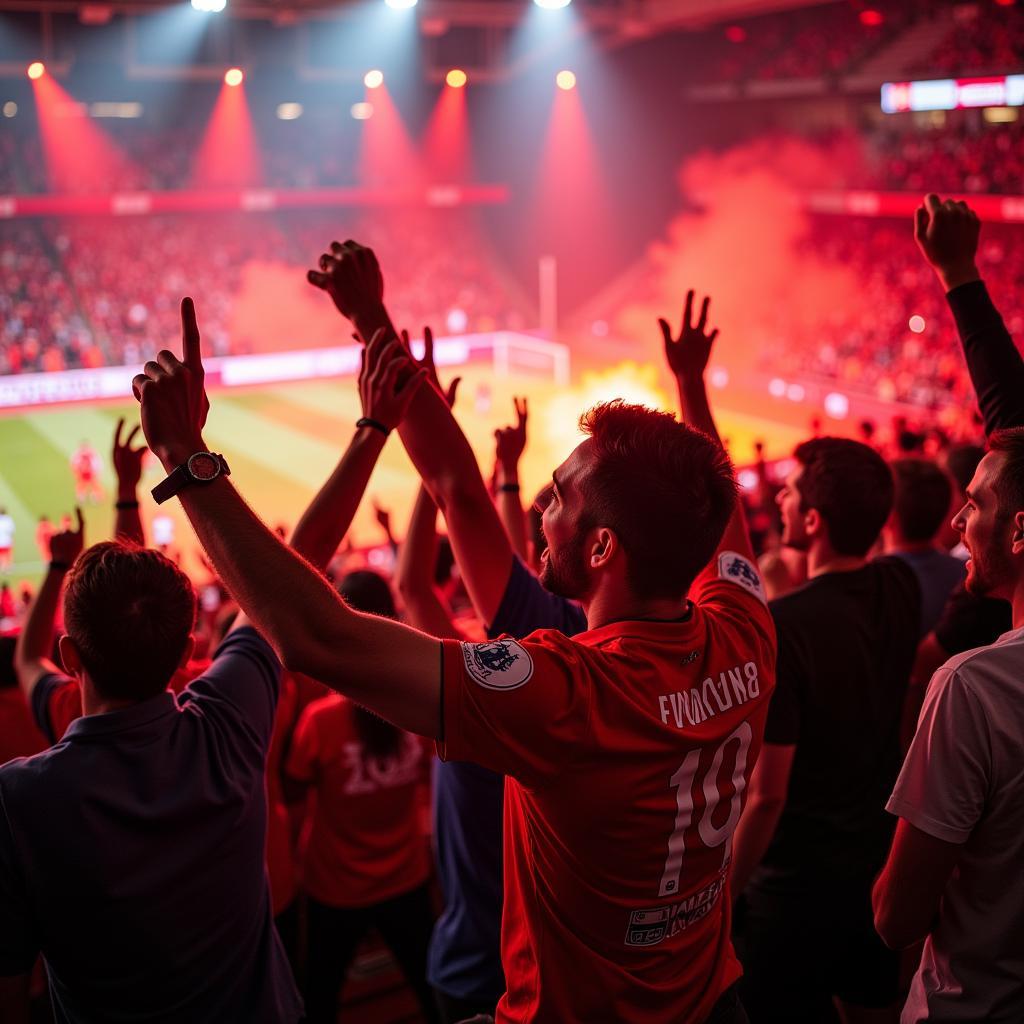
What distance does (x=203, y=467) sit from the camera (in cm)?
167

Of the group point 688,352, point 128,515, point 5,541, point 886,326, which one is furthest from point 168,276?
point 688,352

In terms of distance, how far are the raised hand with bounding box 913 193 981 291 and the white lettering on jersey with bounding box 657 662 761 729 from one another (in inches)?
62.1

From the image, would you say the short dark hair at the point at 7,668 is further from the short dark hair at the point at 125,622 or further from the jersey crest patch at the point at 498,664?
the jersey crest patch at the point at 498,664

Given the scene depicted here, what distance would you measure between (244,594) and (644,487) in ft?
2.26

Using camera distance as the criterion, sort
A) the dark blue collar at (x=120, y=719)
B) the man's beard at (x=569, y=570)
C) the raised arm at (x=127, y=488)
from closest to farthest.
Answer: the man's beard at (x=569, y=570) < the dark blue collar at (x=120, y=719) < the raised arm at (x=127, y=488)

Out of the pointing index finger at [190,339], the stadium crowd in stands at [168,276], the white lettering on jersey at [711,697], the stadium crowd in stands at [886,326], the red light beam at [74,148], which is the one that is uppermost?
the red light beam at [74,148]

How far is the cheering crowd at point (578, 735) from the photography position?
67.1 inches

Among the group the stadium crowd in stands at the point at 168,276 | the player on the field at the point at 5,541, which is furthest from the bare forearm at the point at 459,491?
the stadium crowd in stands at the point at 168,276

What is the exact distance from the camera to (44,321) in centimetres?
2439

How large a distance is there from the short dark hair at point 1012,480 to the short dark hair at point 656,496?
0.61 meters

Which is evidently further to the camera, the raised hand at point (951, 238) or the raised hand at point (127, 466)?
the raised hand at point (127, 466)

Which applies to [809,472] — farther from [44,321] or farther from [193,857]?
[44,321]

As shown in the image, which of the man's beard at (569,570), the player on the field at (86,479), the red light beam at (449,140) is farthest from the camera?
the red light beam at (449,140)

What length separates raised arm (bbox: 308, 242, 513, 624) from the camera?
2365 mm
